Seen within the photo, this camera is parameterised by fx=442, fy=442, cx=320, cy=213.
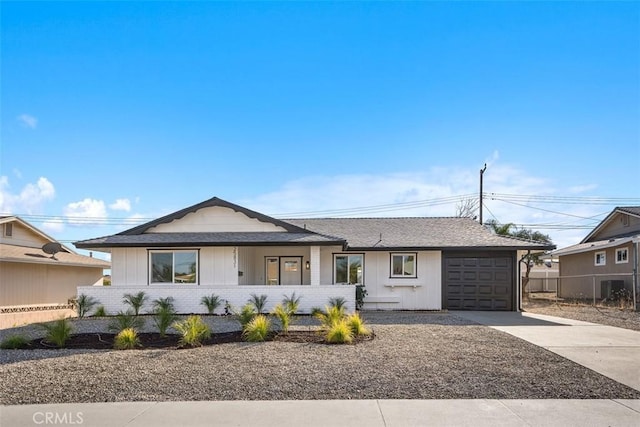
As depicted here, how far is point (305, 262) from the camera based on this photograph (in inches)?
782

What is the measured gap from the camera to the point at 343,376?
22.4ft

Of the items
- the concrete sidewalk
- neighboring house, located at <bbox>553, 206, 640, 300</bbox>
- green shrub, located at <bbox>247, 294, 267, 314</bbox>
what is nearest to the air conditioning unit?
neighboring house, located at <bbox>553, 206, 640, 300</bbox>

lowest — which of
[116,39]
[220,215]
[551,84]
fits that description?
[220,215]

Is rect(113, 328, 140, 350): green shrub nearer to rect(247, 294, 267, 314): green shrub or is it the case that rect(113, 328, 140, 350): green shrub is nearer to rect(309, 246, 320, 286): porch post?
rect(247, 294, 267, 314): green shrub

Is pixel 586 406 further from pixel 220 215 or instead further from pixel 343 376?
pixel 220 215

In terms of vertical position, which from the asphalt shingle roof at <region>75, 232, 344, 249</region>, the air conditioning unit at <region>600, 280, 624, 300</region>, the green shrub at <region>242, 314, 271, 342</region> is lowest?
the air conditioning unit at <region>600, 280, 624, 300</region>

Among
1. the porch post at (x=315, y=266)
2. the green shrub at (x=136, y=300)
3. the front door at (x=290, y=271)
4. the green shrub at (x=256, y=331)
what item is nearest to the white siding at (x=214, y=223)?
the porch post at (x=315, y=266)

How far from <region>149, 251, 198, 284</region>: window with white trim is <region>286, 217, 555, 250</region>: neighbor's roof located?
5.58 meters

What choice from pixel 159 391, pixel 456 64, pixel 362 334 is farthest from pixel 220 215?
pixel 159 391

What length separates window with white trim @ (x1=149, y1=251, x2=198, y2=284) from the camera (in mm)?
16516

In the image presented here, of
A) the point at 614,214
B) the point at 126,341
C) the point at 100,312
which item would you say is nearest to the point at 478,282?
the point at 126,341

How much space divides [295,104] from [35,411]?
43.8 ft

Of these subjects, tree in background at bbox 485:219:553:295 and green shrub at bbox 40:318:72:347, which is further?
tree in background at bbox 485:219:553:295

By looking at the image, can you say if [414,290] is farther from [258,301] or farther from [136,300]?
[136,300]
